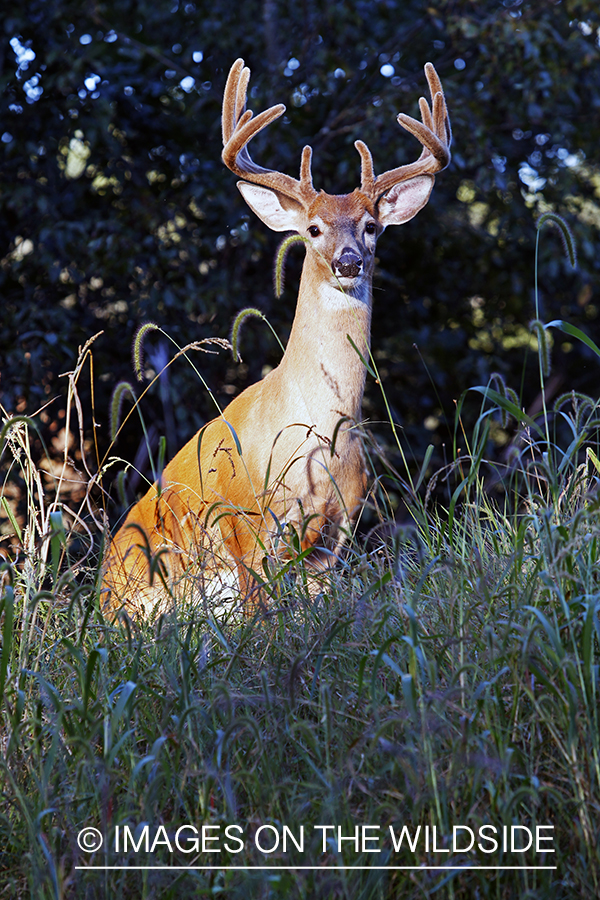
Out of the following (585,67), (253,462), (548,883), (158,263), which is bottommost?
(548,883)

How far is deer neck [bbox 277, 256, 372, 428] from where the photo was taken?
3977mm

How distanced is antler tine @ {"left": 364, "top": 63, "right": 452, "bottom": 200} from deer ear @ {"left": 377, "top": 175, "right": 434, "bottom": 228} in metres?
0.05

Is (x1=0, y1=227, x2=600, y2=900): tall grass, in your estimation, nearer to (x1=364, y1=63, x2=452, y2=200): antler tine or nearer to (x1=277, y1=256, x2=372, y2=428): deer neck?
(x1=277, y1=256, x2=372, y2=428): deer neck

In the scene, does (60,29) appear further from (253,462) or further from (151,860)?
(151,860)

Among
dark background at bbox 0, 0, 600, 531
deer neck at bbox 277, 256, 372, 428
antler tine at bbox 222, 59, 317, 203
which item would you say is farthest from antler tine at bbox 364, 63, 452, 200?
dark background at bbox 0, 0, 600, 531

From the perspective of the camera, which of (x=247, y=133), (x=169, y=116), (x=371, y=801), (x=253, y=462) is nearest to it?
(x=371, y=801)

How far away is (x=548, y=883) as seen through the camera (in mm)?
1679

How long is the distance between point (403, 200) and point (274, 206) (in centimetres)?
63

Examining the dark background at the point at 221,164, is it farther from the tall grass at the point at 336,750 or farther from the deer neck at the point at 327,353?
the tall grass at the point at 336,750

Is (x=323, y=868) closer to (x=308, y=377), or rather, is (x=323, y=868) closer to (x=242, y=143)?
(x=308, y=377)

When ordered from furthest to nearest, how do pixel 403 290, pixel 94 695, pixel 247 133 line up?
pixel 403 290, pixel 247 133, pixel 94 695

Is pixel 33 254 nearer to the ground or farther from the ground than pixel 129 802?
farther from the ground

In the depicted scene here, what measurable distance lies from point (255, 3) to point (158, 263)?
245 centimetres

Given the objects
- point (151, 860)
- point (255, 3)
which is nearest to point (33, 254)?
point (255, 3)
